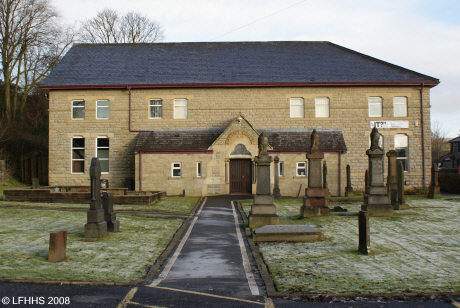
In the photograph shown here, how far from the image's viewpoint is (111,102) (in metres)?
29.2

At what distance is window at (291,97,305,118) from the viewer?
2959 cm

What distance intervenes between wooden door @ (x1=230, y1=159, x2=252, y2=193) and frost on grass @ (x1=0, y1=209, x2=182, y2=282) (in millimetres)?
13218

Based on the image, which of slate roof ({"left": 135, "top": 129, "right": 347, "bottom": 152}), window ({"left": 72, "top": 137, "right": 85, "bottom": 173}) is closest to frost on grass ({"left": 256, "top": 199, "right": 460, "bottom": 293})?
slate roof ({"left": 135, "top": 129, "right": 347, "bottom": 152})

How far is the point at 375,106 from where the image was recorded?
97.2ft

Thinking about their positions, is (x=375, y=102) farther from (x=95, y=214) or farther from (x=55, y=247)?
(x=55, y=247)

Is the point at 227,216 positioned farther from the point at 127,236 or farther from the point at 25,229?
the point at 25,229

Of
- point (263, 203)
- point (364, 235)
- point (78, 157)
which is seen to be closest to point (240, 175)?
point (78, 157)

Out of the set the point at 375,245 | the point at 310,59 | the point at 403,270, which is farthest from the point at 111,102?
the point at 403,270

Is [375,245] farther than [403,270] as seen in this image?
Yes

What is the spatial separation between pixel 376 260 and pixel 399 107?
23.7m

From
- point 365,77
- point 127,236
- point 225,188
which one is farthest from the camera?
point 365,77

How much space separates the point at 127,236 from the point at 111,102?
19.2 m

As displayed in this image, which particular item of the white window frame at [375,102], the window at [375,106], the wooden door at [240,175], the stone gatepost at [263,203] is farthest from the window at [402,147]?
the stone gatepost at [263,203]

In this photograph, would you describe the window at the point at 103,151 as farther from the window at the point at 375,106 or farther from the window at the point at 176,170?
the window at the point at 375,106
